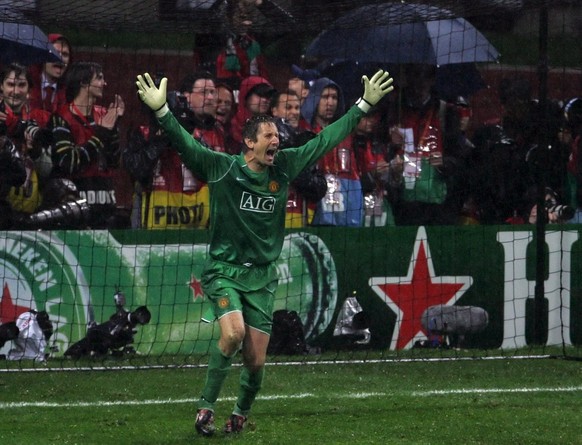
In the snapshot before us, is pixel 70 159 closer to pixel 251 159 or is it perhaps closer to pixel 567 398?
pixel 251 159

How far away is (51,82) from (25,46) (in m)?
0.42

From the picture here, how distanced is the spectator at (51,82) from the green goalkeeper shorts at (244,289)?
12.6ft

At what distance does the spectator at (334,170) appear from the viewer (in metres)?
11.2

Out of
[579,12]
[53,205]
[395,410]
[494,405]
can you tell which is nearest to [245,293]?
[395,410]

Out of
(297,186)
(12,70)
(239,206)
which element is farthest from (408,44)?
(239,206)

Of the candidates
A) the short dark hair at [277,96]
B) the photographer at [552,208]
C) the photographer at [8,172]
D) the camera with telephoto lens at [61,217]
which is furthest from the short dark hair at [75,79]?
the photographer at [552,208]

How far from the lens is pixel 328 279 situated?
1112cm

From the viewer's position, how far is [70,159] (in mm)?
10359

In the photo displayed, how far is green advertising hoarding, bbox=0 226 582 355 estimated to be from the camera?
10.4 metres

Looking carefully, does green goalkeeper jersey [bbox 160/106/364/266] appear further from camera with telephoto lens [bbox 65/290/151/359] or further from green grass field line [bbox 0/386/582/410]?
camera with telephoto lens [bbox 65/290/151/359]

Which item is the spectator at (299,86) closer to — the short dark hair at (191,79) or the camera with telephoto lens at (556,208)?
the short dark hair at (191,79)

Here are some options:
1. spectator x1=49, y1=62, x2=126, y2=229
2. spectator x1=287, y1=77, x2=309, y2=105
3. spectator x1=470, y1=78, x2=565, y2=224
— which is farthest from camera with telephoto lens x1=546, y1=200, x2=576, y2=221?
spectator x1=49, y1=62, x2=126, y2=229

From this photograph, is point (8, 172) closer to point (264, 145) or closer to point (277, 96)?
point (277, 96)

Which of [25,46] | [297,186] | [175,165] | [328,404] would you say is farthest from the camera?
[297,186]
